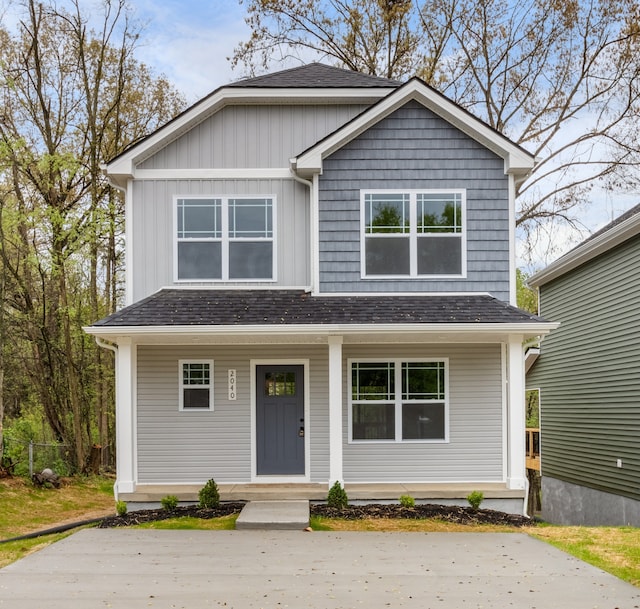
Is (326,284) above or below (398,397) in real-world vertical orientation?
above

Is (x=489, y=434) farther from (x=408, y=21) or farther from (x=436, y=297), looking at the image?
(x=408, y=21)

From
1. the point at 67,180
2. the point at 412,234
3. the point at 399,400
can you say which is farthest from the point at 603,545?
the point at 67,180

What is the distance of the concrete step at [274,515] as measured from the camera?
9.23 metres

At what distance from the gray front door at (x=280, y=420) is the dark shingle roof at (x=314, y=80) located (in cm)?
504

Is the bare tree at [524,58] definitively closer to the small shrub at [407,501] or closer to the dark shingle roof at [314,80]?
the dark shingle roof at [314,80]

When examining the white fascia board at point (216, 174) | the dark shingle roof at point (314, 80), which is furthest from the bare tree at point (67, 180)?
the dark shingle roof at point (314, 80)

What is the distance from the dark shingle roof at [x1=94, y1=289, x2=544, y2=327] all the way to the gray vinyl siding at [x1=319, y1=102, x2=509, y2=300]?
1.04 ft

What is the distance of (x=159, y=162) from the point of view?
39.9ft

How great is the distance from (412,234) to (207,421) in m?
4.68

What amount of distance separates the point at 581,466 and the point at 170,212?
35.3 feet

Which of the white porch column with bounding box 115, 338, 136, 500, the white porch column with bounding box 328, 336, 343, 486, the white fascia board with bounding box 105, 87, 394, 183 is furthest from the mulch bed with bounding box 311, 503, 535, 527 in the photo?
the white fascia board with bounding box 105, 87, 394, 183

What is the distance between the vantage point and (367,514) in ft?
33.1

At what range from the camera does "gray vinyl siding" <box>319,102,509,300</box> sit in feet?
38.7

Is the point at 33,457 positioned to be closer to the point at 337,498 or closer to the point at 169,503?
the point at 169,503
